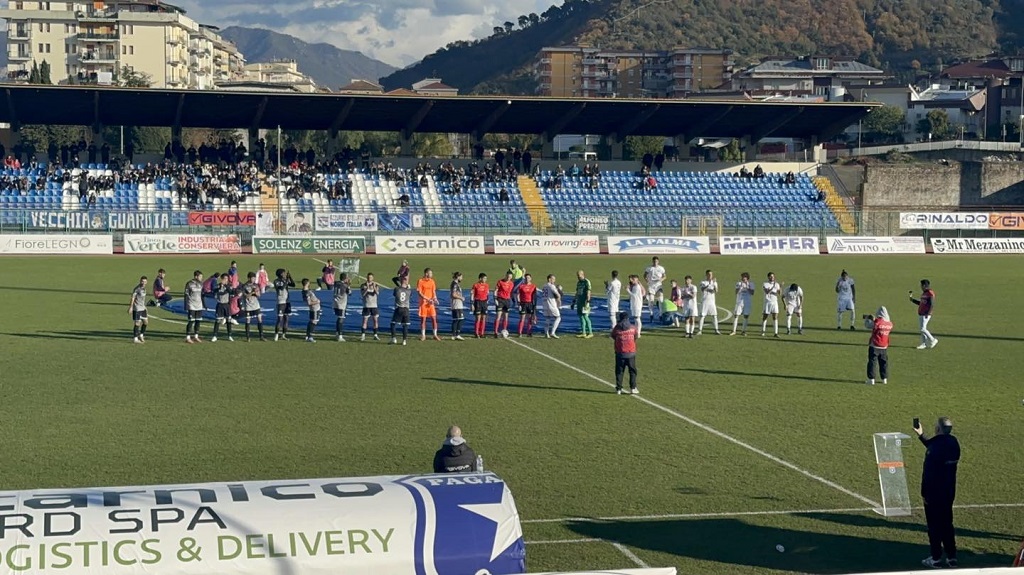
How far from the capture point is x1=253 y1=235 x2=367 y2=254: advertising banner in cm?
5222

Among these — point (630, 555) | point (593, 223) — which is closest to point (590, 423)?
point (630, 555)

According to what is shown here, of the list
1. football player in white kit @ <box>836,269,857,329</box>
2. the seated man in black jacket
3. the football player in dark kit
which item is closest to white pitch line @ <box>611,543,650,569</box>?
the seated man in black jacket

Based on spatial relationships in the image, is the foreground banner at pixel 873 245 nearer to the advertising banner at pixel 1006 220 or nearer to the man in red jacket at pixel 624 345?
the advertising banner at pixel 1006 220

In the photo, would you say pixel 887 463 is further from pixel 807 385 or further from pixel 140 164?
pixel 140 164

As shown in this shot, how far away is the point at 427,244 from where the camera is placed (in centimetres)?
5341

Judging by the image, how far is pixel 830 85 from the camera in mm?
156750

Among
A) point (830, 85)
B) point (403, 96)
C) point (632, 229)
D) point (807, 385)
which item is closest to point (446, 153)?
point (403, 96)

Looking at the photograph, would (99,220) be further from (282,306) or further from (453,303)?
(453,303)

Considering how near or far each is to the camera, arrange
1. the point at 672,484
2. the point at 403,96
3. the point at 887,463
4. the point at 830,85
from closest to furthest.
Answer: the point at 887,463, the point at 672,484, the point at 403,96, the point at 830,85

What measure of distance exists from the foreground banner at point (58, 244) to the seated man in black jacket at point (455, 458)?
137ft

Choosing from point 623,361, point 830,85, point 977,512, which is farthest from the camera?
point 830,85

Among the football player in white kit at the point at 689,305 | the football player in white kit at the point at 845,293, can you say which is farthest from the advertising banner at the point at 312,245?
the football player in white kit at the point at 845,293

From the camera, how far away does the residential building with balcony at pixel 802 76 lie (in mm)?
157750

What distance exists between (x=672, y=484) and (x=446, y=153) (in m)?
90.0
